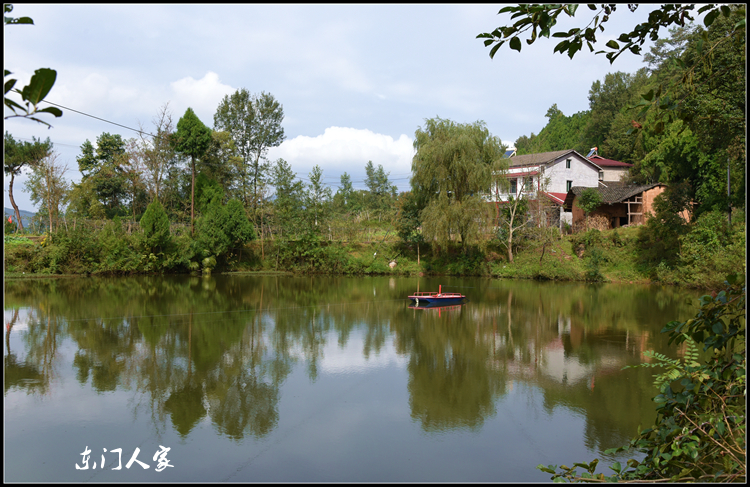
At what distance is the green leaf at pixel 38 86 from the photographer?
67.9 inches

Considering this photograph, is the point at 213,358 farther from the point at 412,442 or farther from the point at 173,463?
the point at 412,442

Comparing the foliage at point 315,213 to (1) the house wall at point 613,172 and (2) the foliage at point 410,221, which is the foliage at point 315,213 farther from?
(1) the house wall at point 613,172

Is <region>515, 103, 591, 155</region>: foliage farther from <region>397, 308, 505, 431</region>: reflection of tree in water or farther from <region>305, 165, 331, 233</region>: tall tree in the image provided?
<region>397, 308, 505, 431</region>: reflection of tree in water

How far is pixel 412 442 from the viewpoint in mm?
5812

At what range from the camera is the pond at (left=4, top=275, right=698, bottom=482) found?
533 centimetres

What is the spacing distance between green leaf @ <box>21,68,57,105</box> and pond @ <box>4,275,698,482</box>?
4.26m

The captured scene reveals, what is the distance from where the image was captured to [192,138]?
89.0 ft

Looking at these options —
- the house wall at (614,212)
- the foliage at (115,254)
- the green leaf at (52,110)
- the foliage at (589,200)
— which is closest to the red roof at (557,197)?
the house wall at (614,212)

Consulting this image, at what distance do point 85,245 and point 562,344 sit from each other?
74.1ft

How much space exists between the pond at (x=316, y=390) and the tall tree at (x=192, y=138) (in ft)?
45.1

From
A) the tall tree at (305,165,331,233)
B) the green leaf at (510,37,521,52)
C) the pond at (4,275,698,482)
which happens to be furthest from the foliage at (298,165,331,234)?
the green leaf at (510,37,521,52)

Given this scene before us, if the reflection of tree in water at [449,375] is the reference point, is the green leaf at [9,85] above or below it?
above

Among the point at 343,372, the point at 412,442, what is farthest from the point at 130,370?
the point at 412,442

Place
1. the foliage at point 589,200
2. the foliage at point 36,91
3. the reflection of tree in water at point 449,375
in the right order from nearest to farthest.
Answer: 1. the foliage at point 36,91
2. the reflection of tree in water at point 449,375
3. the foliage at point 589,200
